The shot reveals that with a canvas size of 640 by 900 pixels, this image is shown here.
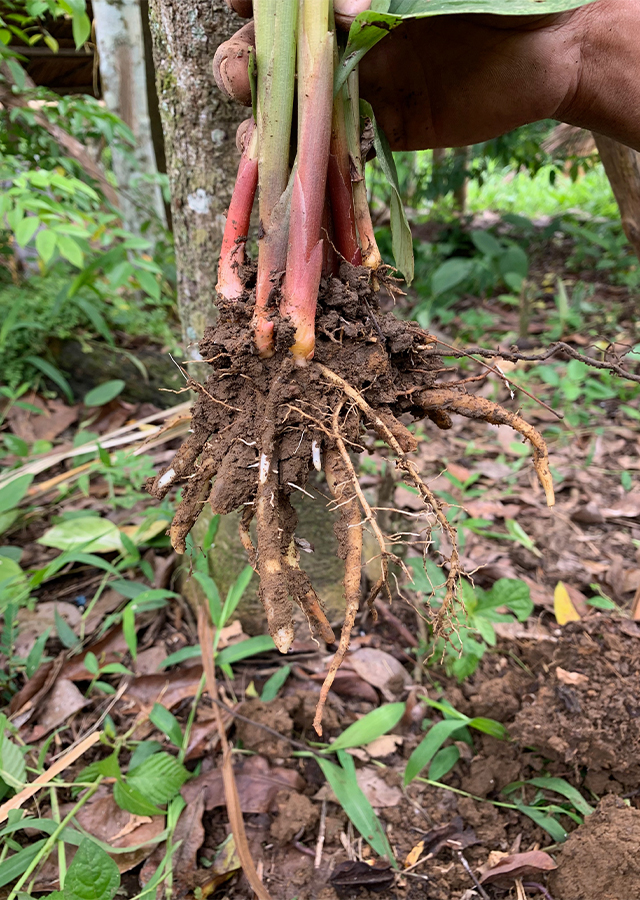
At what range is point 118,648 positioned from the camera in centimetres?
140

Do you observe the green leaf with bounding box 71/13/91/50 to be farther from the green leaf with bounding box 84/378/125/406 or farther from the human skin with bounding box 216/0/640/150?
the green leaf with bounding box 84/378/125/406

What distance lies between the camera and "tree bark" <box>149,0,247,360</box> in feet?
3.58

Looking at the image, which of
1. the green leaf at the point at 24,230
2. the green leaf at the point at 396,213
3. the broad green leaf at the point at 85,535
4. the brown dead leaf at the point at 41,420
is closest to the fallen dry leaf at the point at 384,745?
the broad green leaf at the point at 85,535

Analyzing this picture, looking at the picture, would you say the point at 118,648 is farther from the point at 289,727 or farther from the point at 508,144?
the point at 508,144

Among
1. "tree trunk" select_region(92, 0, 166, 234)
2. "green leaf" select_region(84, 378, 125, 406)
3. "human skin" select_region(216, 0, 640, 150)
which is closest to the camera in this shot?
"human skin" select_region(216, 0, 640, 150)

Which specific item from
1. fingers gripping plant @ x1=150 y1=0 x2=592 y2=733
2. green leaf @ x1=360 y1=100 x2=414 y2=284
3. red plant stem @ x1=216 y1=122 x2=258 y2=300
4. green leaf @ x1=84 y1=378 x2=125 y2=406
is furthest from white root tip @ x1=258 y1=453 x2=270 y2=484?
green leaf @ x1=84 y1=378 x2=125 y2=406

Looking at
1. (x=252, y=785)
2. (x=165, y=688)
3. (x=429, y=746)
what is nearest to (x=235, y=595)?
(x=165, y=688)

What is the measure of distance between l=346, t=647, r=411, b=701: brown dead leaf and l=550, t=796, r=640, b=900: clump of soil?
0.43m

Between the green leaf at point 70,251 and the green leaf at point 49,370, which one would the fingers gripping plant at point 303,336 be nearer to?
the green leaf at point 70,251

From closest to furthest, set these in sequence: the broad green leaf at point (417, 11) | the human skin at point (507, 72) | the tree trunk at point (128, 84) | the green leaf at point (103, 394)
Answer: the broad green leaf at point (417, 11), the human skin at point (507, 72), the green leaf at point (103, 394), the tree trunk at point (128, 84)

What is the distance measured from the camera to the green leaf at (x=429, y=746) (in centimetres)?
112

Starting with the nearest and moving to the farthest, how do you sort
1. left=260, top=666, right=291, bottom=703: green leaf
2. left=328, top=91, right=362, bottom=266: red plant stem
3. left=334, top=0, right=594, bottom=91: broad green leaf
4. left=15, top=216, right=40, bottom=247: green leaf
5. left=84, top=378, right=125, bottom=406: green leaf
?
left=334, top=0, right=594, bottom=91: broad green leaf
left=328, top=91, right=362, bottom=266: red plant stem
left=260, top=666, right=291, bottom=703: green leaf
left=15, top=216, right=40, bottom=247: green leaf
left=84, top=378, right=125, bottom=406: green leaf

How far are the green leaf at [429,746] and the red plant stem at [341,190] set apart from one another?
90cm

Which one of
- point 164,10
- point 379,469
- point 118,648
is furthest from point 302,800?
point 164,10
